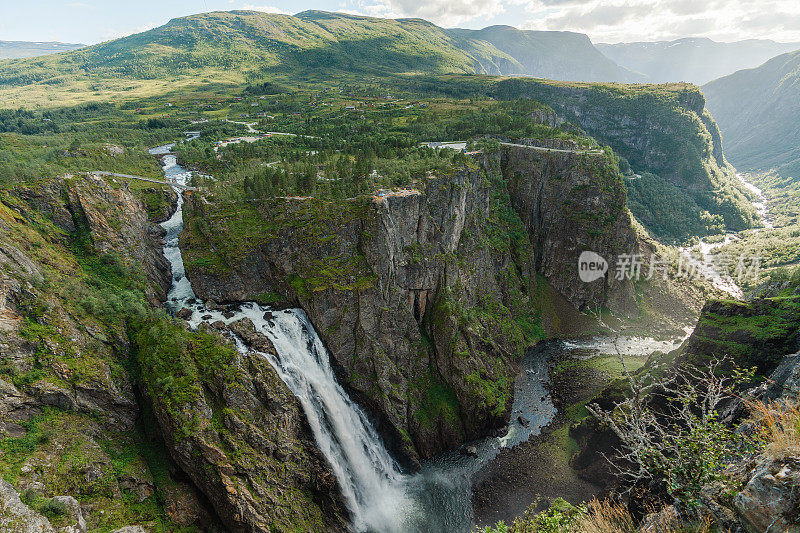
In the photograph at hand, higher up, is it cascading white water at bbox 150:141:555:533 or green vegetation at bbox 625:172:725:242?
green vegetation at bbox 625:172:725:242

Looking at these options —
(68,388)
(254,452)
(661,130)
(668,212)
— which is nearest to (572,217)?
(254,452)

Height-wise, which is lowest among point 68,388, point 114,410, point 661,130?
point 114,410

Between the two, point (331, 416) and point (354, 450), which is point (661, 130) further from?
point (331, 416)

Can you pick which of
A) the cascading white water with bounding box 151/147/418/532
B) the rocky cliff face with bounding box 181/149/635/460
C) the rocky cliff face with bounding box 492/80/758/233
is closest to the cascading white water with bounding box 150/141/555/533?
the cascading white water with bounding box 151/147/418/532

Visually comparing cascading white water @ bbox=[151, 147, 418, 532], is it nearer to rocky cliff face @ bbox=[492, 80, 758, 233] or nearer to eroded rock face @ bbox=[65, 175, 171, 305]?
eroded rock face @ bbox=[65, 175, 171, 305]

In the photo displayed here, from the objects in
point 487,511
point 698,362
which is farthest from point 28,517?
point 698,362

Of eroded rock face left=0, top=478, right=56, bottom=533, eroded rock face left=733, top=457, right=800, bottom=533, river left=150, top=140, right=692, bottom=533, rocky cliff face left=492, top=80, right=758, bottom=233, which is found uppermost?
rocky cliff face left=492, top=80, right=758, bottom=233
